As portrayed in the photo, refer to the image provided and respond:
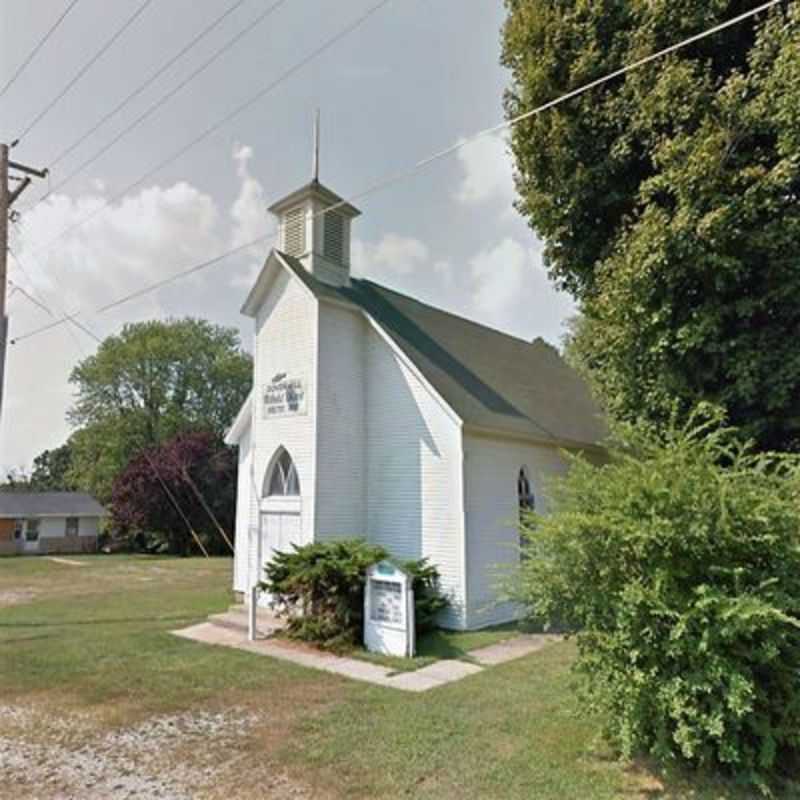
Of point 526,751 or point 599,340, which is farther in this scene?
point 599,340

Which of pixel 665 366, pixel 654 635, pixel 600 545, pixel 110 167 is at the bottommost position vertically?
pixel 654 635

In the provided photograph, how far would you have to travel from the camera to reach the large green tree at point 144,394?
1828 inches

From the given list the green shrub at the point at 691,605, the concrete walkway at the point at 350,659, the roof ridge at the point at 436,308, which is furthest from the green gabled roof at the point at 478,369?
the green shrub at the point at 691,605

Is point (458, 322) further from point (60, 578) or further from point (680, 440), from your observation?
point (60, 578)

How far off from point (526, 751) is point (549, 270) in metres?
7.67

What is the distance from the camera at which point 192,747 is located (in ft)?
19.9

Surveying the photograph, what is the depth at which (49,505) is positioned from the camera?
40.7m

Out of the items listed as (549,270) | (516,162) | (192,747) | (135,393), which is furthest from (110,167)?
(135,393)

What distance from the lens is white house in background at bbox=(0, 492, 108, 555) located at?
3916cm

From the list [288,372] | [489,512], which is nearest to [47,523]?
[288,372]

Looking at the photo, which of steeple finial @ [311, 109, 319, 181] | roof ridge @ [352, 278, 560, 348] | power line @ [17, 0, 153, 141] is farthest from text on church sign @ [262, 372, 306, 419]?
power line @ [17, 0, 153, 141]

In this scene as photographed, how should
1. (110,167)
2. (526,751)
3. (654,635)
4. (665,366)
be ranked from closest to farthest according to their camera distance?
(654,635) → (526,751) → (665,366) → (110,167)

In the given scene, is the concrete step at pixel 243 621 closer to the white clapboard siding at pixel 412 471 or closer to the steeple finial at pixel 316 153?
the white clapboard siding at pixel 412 471

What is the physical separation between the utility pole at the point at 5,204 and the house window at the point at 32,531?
105ft
